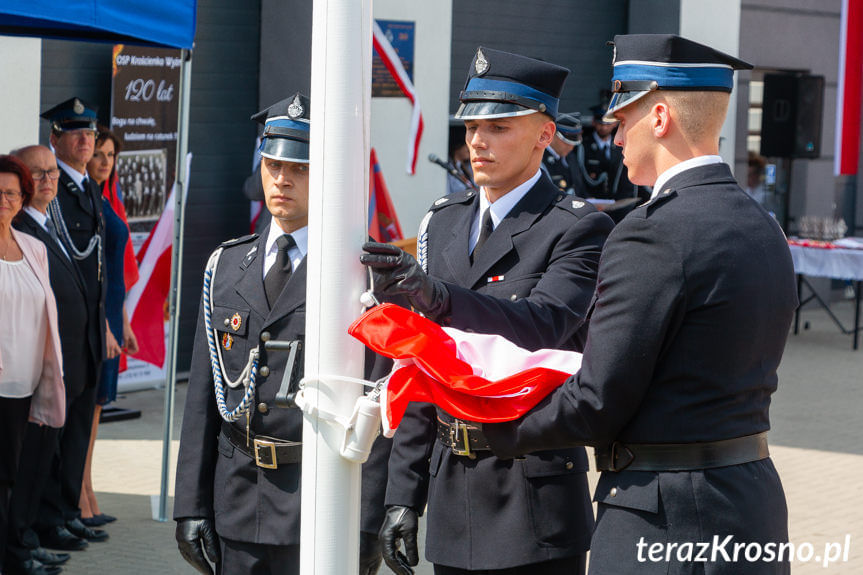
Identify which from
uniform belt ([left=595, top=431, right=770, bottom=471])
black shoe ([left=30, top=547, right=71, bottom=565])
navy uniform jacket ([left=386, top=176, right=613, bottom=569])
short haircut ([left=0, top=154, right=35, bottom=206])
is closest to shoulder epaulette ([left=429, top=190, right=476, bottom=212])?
navy uniform jacket ([left=386, top=176, right=613, bottom=569])

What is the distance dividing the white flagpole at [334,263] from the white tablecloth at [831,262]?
10683mm

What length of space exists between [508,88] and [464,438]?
40.1 inches

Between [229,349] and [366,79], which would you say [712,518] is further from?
[229,349]

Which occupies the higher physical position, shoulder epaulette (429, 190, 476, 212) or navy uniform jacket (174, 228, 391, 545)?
shoulder epaulette (429, 190, 476, 212)

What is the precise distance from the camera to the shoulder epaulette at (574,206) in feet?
11.3

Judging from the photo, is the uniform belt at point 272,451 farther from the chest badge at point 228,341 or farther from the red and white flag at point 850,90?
the red and white flag at point 850,90

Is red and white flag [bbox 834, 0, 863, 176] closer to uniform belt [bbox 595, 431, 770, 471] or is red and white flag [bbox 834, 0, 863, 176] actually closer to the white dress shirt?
the white dress shirt

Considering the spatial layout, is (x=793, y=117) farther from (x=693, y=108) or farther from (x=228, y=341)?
(x=693, y=108)

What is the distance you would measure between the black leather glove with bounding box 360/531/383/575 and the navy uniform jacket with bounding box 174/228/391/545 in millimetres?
28

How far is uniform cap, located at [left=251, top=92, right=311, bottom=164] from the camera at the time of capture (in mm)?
3514

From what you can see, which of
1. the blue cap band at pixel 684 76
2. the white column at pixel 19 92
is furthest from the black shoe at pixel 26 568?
the blue cap band at pixel 684 76

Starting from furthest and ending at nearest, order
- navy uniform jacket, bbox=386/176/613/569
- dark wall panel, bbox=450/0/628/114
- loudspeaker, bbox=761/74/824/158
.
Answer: loudspeaker, bbox=761/74/824/158 < dark wall panel, bbox=450/0/628/114 < navy uniform jacket, bbox=386/176/613/569

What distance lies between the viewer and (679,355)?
247 centimetres

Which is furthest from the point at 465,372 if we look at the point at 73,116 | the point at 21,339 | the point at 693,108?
the point at 73,116
